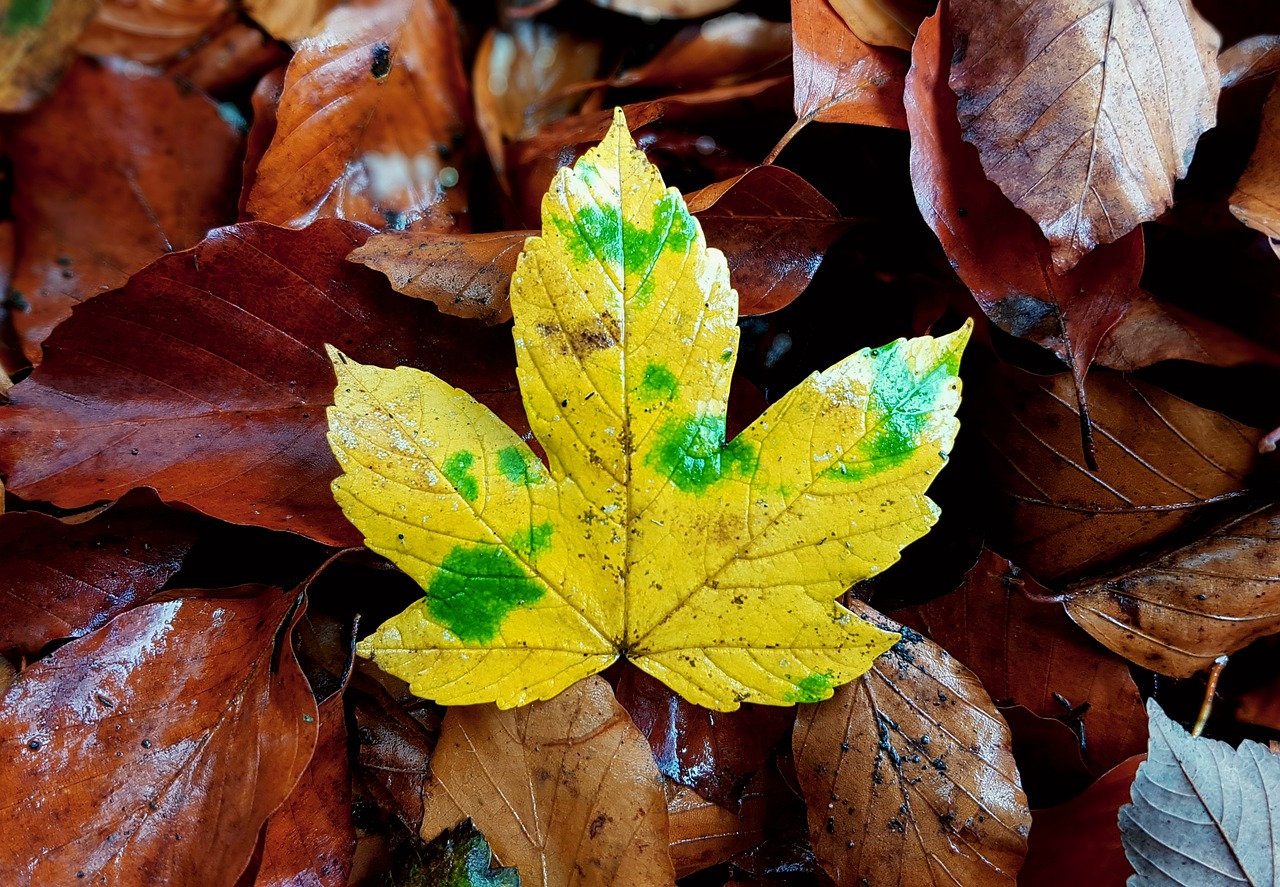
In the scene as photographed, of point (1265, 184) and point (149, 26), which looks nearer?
point (1265, 184)

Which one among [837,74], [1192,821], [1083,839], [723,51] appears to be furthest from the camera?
[723,51]

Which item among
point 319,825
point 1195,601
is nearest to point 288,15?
point 319,825

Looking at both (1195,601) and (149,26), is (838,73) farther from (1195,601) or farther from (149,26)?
(149,26)

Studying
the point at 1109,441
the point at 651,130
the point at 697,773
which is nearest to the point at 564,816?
the point at 697,773

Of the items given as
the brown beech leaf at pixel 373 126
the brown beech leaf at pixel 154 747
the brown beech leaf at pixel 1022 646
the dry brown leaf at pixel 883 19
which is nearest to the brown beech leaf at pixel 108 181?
the brown beech leaf at pixel 373 126

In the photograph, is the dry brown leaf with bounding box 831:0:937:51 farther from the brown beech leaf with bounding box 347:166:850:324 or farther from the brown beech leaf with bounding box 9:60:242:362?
the brown beech leaf with bounding box 9:60:242:362

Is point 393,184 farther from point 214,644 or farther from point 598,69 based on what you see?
point 214,644

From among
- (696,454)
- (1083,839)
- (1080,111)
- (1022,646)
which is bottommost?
(1083,839)
